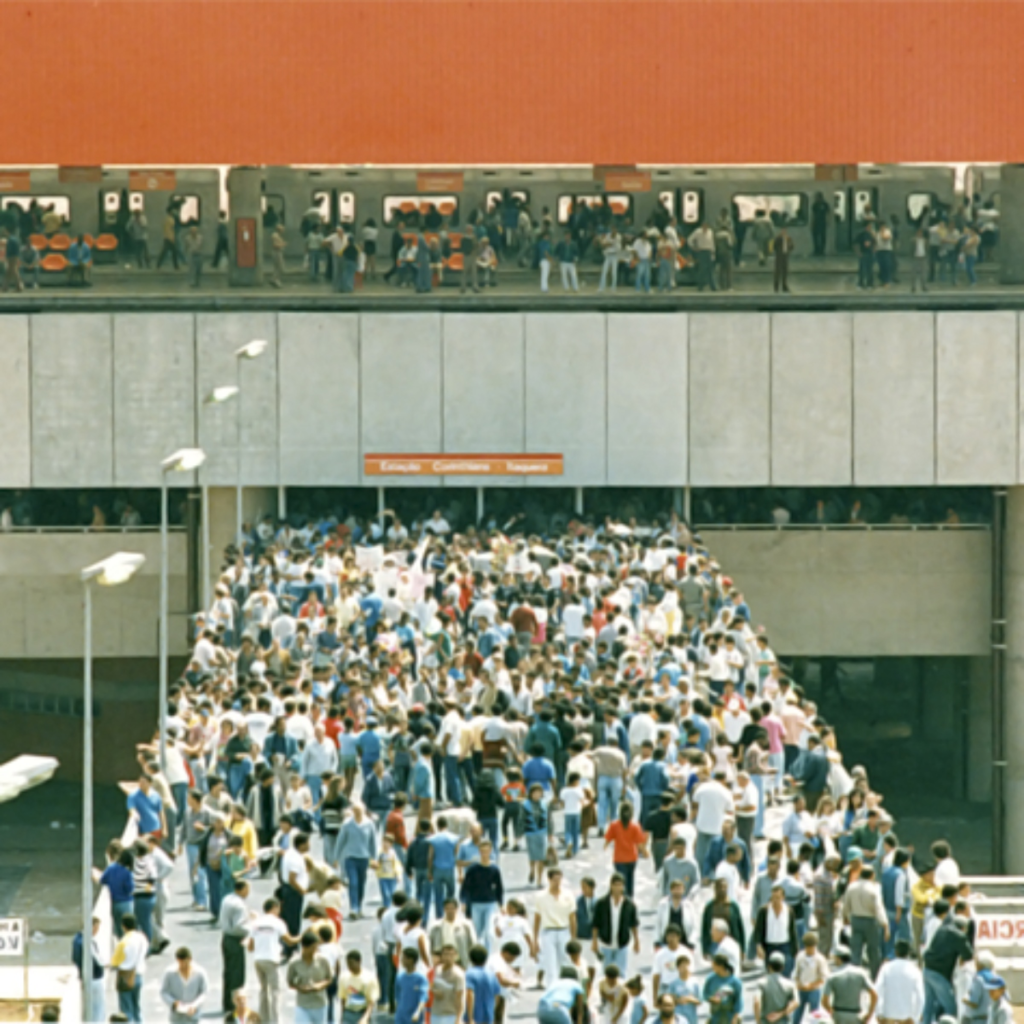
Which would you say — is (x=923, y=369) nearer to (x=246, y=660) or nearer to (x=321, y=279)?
(x=321, y=279)

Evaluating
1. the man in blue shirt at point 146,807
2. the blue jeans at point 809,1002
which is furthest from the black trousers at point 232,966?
the blue jeans at point 809,1002

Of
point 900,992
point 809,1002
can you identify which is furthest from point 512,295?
point 900,992

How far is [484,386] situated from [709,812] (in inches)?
887

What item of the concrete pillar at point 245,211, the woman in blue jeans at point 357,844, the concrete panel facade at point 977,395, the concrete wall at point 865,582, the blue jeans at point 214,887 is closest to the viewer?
the woman in blue jeans at point 357,844

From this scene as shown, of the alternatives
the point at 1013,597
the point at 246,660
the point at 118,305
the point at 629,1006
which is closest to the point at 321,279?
the point at 118,305

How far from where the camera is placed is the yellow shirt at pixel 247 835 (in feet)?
70.3

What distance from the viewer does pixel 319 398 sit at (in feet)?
143

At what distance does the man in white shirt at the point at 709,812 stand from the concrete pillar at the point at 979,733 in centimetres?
2472

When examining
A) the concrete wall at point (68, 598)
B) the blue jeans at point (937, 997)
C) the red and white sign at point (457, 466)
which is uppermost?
the red and white sign at point (457, 466)

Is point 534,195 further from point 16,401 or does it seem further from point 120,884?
point 120,884

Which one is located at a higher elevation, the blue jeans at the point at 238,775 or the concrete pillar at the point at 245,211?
the concrete pillar at the point at 245,211

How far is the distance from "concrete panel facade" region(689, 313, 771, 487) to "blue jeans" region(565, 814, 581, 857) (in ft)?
67.2

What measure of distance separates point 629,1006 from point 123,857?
4.73 m

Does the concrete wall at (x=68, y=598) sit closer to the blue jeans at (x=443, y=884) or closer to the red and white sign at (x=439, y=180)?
the red and white sign at (x=439, y=180)
